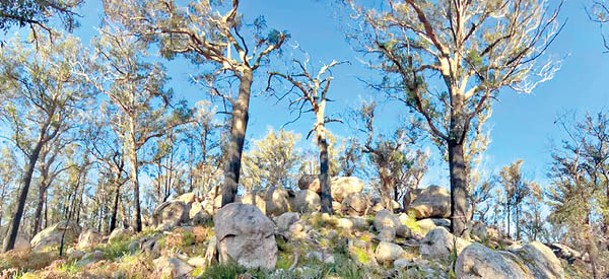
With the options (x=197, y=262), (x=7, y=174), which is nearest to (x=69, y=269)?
(x=197, y=262)

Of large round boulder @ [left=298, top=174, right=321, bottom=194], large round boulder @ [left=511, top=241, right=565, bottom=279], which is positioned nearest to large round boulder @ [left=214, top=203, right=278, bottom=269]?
large round boulder @ [left=511, top=241, right=565, bottom=279]

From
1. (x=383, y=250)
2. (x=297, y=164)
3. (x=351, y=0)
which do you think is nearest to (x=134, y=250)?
(x=383, y=250)

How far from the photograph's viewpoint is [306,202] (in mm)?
15859

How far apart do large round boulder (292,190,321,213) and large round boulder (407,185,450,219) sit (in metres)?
3.95

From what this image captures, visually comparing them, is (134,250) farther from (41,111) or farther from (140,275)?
(41,111)

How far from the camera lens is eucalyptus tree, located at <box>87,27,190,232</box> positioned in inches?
623

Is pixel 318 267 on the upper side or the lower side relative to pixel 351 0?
A: lower

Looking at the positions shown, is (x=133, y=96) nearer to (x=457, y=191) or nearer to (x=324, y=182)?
(x=324, y=182)

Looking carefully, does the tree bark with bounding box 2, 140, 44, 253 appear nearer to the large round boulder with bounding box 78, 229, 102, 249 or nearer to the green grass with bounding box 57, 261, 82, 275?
the large round boulder with bounding box 78, 229, 102, 249

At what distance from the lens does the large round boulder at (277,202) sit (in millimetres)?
14703

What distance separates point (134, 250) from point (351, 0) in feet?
31.1

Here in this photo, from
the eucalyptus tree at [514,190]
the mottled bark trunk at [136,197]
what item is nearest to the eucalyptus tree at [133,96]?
the mottled bark trunk at [136,197]

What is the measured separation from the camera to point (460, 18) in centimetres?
1036

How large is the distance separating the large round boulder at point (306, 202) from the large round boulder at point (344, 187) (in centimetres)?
134
